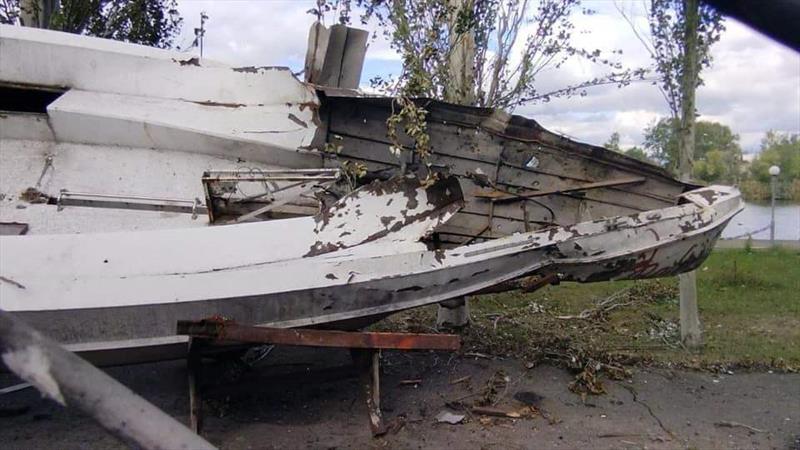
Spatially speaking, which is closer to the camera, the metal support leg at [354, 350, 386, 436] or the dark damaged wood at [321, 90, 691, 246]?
the metal support leg at [354, 350, 386, 436]

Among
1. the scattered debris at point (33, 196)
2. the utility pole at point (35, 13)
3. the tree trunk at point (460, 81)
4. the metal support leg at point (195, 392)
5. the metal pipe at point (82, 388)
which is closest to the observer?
the metal pipe at point (82, 388)

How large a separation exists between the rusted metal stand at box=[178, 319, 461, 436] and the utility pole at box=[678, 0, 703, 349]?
2.87 m

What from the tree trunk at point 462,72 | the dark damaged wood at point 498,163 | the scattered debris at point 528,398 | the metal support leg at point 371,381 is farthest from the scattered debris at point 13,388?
the tree trunk at point 462,72

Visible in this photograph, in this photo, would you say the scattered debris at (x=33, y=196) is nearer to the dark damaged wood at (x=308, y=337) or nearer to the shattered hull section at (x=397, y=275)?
the shattered hull section at (x=397, y=275)

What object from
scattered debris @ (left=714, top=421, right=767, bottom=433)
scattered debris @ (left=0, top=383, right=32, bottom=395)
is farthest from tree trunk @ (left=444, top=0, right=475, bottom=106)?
scattered debris @ (left=0, top=383, right=32, bottom=395)

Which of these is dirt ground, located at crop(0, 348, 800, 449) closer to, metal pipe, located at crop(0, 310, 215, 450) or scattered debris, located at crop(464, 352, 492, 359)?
scattered debris, located at crop(464, 352, 492, 359)

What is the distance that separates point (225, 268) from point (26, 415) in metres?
1.78

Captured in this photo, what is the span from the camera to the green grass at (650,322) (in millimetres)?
5777

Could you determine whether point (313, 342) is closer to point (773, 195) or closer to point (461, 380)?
point (461, 380)

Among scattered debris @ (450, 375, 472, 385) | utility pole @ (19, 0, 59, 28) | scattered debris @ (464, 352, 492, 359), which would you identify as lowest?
scattered debris @ (450, 375, 472, 385)

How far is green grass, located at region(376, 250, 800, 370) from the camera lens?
578cm

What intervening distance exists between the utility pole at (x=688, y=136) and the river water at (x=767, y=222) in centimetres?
822

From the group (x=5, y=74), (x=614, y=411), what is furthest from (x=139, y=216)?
(x=614, y=411)

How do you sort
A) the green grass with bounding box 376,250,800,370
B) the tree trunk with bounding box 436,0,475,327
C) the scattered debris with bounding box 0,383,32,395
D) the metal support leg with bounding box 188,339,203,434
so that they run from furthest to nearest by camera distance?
the tree trunk with bounding box 436,0,475,327
the green grass with bounding box 376,250,800,370
the scattered debris with bounding box 0,383,32,395
the metal support leg with bounding box 188,339,203,434
